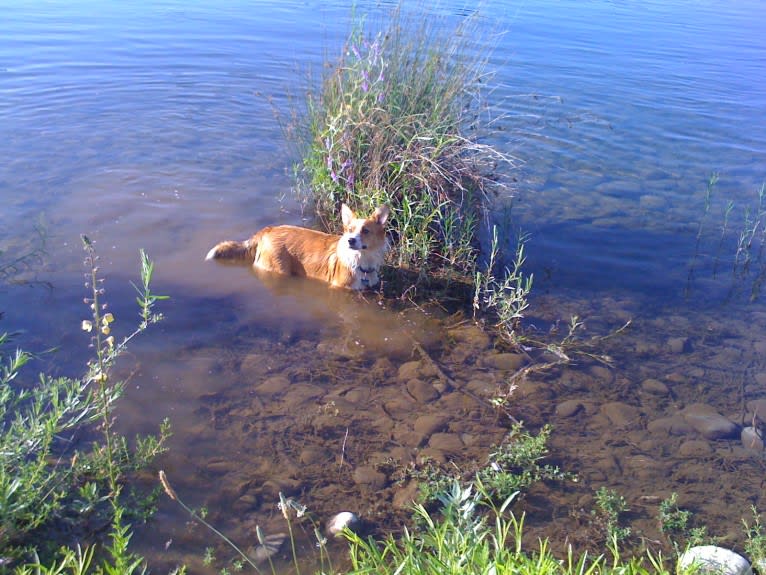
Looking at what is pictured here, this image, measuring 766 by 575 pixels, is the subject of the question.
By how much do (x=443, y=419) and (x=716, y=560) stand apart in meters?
1.86

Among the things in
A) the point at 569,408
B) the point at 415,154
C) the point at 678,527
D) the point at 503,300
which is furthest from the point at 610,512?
the point at 415,154

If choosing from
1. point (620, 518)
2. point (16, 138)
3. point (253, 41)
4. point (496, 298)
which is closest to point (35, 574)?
point (620, 518)

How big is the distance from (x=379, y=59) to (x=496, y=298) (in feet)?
8.95

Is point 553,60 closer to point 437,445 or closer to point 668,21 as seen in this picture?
point 668,21

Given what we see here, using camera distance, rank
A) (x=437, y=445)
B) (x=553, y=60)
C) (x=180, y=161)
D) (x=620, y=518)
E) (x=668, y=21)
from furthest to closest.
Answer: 1. (x=668, y=21)
2. (x=553, y=60)
3. (x=180, y=161)
4. (x=437, y=445)
5. (x=620, y=518)

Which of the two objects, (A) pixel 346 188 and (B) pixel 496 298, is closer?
(B) pixel 496 298

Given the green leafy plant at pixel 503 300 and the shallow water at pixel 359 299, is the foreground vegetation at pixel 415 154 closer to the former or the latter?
the green leafy plant at pixel 503 300

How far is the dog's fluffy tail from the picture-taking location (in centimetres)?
673

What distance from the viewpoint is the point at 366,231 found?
612 cm

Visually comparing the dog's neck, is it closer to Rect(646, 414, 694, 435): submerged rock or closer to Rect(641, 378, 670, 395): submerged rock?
Rect(641, 378, 670, 395): submerged rock

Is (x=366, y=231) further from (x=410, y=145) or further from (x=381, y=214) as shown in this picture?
(x=410, y=145)

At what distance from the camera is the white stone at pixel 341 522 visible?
368 cm

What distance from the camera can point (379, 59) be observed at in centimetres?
696

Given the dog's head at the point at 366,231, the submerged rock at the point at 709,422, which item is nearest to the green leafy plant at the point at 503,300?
the dog's head at the point at 366,231
